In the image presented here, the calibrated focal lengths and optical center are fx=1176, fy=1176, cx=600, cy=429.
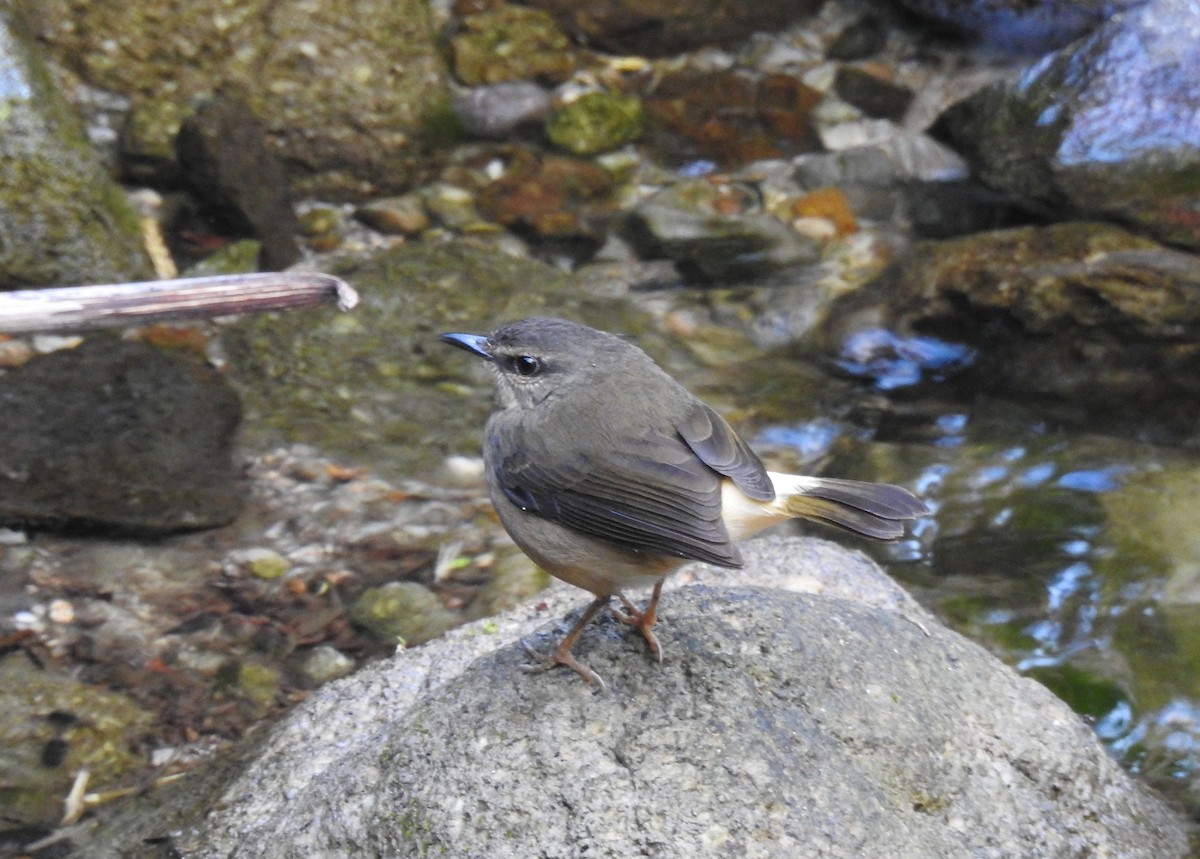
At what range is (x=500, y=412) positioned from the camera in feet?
12.2

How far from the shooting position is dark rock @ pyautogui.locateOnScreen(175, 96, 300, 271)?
24.4ft

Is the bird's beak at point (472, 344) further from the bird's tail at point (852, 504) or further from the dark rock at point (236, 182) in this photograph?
the dark rock at point (236, 182)

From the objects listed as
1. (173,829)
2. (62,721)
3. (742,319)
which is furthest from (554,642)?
(742,319)

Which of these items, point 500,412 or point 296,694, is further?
point 296,694

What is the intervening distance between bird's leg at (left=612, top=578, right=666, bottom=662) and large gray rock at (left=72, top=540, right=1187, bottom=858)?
4cm

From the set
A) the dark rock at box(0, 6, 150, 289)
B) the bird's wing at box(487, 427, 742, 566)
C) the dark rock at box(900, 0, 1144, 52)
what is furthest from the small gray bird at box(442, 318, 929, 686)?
the dark rock at box(900, 0, 1144, 52)

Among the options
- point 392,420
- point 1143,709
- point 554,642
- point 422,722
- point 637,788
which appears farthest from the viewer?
point 392,420

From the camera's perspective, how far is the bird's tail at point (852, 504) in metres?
3.35

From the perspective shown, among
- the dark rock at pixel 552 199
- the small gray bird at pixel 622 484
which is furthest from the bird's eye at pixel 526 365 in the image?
the dark rock at pixel 552 199

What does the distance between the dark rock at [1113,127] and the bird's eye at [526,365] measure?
4.86 m

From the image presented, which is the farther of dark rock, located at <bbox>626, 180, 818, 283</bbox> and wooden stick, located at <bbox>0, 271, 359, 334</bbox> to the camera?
dark rock, located at <bbox>626, 180, 818, 283</bbox>

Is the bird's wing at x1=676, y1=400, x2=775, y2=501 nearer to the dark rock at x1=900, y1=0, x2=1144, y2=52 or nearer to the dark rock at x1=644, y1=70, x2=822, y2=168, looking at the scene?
the dark rock at x1=644, y1=70, x2=822, y2=168

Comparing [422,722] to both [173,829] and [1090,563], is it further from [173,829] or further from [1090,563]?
[1090,563]

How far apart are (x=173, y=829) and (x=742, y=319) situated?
15.7 feet
